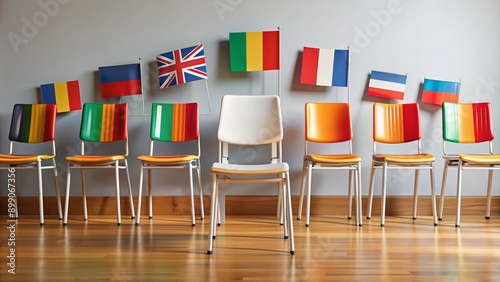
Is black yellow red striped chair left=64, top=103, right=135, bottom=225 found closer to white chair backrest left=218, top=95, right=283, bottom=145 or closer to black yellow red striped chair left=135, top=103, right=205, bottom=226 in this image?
black yellow red striped chair left=135, top=103, right=205, bottom=226

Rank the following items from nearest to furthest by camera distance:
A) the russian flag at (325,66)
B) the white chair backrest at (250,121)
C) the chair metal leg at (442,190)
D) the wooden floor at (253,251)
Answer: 1. the wooden floor at (253,251)
2. the white chair backrest at (250,121)
3. the chair metal leg at (442,190)
4. the russian flag at (325,66)

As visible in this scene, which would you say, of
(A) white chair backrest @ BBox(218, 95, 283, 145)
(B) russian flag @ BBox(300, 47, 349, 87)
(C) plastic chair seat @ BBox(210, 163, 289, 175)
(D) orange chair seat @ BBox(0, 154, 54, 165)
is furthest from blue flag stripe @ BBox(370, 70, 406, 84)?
(D) orange chair seat @ BBox(0, 154, 54, 165)

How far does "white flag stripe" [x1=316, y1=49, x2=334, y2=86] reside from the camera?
14.2 ft

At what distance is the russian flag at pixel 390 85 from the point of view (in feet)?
14.3

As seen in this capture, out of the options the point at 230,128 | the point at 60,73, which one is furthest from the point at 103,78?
the point at 230,128

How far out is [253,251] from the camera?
3004 millimetres

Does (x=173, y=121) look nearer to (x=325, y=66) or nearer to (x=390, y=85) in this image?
(x=325, y=66)

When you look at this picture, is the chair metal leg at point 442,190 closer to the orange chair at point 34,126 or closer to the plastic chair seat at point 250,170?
the plastic chair seat at point 250,170

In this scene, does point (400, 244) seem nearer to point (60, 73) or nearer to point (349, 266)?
point (349, 266)

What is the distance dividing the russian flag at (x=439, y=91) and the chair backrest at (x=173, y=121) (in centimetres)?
194

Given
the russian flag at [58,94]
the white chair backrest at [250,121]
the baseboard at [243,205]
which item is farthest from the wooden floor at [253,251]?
the russian flag at [58,94]

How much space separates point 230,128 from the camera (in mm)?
3730

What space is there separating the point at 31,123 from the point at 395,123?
2965 mm

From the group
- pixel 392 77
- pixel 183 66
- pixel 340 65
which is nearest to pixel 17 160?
pixel 183 66
